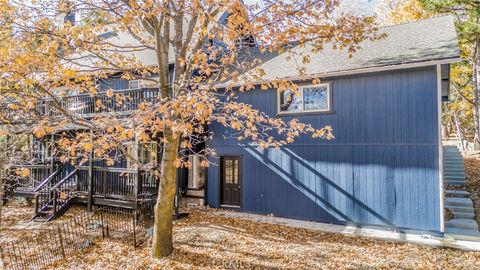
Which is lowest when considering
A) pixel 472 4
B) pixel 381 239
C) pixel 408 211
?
pixel 381 239

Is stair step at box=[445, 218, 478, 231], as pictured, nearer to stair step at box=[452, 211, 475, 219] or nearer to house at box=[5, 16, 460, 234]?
stair step at box=[452, 211, 475, 219]

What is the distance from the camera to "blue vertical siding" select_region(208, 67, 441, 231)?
8.54 m

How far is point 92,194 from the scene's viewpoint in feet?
37.3

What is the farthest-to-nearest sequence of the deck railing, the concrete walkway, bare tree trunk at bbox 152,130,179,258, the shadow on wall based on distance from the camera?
the deck railing < the shadow on wall < the concrete walkway < bare tree trunk at bbox 152,130,179,258

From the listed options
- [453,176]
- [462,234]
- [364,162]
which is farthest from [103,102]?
[453,176]

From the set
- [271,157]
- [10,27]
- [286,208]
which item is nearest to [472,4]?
[271,157]

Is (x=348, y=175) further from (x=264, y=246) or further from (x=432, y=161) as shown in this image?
(x=264, y=246)

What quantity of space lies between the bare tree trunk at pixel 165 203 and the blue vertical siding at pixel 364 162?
191 inches

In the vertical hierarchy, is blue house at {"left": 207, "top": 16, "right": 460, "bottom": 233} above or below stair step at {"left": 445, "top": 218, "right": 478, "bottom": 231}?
above

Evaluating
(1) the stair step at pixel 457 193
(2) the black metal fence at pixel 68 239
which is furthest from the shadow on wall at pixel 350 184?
(2) the black metal fence at pixel 68 239

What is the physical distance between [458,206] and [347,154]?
12.8 feet

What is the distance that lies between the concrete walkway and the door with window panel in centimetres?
679

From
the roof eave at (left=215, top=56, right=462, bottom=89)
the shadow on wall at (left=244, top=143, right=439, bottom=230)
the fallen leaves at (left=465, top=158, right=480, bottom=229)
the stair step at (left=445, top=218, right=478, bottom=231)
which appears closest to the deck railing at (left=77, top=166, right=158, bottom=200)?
the shadow on wall at (left=244, top=143, right=439, bottom=230)

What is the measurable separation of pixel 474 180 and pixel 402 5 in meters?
13.9
